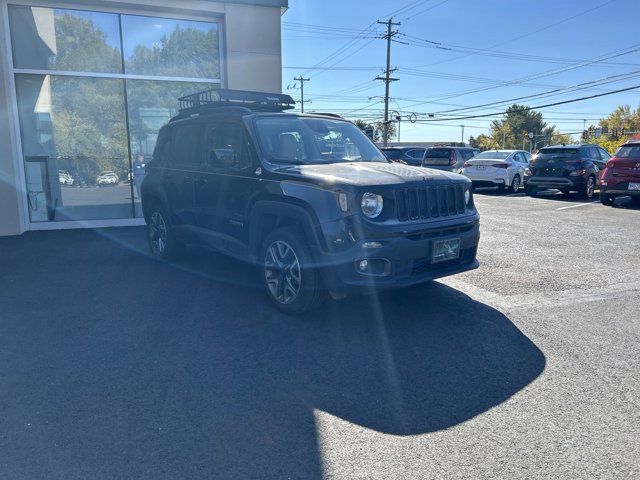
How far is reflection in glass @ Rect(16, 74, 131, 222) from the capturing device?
10391 millimetres

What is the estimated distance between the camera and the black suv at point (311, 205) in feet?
14.3

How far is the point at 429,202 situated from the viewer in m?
4.72

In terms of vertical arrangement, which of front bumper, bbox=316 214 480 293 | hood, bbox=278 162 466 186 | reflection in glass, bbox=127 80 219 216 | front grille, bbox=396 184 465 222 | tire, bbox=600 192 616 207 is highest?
reflection in glass, bbox=127 80 219 216

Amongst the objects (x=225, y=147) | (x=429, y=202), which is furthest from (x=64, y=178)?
(x=429, y=202)

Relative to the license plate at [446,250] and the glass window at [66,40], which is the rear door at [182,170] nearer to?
the license plate at [446,250]

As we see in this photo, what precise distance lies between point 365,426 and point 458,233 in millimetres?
2453

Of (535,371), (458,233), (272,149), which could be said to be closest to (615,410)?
(535,371)

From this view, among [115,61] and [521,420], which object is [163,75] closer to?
[115,61]

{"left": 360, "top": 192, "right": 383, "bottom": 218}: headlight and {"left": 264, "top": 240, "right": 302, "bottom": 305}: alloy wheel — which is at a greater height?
{"left": 360, "top": 192, "right": 383, "bottom": 218}: headlight

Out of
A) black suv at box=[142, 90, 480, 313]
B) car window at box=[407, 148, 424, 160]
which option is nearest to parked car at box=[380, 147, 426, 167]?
car window at box=[407, 148, 424, 160]

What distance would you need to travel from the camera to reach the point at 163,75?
1108cm

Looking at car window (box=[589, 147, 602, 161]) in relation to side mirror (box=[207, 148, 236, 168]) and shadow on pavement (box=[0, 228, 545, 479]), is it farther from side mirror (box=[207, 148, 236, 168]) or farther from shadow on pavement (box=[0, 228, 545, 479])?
side mirror (box=[207, 148, 236, 168])

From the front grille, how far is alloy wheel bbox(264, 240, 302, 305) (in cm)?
110

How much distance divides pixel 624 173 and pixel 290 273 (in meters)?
11.6
